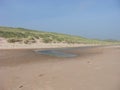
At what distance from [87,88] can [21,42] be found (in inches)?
1455

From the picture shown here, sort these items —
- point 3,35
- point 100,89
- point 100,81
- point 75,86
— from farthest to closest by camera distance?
point 3,35
point 100,81
point 75,86
point 100,89

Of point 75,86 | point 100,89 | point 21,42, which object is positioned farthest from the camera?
point 21,42

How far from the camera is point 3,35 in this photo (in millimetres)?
47250

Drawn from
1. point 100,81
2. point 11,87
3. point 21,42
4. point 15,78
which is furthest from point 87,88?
point 21,42

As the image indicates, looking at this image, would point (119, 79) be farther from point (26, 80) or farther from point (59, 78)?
point (26, 80)

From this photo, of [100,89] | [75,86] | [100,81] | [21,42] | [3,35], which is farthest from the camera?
[3,35]

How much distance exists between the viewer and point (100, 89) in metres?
7.79

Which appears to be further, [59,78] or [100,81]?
[59,78]

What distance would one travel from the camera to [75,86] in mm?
8305

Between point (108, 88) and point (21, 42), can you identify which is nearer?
point (108, 88)

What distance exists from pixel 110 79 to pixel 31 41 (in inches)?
1491

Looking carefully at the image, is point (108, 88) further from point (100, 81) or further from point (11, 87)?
point (11, 87)

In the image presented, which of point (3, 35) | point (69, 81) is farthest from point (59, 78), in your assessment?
point (3, 35)

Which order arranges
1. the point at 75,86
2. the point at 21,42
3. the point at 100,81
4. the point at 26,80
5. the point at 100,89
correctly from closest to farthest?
the point at 100,89, the point at 75,86, the point at 100,81, the point at 26,80, the point at 21,42
